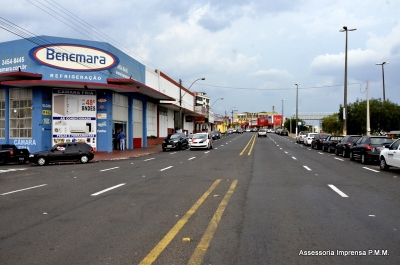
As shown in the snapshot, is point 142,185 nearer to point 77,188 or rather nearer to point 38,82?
point 77,188

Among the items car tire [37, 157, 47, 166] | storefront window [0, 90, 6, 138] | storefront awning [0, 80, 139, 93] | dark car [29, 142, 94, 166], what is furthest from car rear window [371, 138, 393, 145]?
storefront window [0, 90, 6, 138]

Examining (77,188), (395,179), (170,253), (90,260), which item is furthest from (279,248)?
(395,179)

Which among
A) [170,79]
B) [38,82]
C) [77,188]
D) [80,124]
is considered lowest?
[77,188]

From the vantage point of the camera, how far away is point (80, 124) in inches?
1284

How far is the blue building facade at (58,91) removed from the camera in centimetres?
3086

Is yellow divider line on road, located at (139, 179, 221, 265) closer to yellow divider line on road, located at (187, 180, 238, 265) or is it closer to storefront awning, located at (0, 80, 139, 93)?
yellow divider line on road, located at (187, 180, 238, 265)

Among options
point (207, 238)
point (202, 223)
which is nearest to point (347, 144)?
point (202, 223)

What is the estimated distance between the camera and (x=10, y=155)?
25062 millimetres

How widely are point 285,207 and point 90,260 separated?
5087 millimetres

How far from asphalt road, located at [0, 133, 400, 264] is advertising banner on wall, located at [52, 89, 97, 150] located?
63.4 feet

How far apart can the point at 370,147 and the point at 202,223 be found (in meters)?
16.7

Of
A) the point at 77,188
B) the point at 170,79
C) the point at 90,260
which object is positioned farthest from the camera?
the point at 170,79

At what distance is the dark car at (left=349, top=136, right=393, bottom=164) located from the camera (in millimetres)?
21062

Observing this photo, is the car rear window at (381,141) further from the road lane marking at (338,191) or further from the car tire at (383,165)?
the road lane marking at (338,191)
